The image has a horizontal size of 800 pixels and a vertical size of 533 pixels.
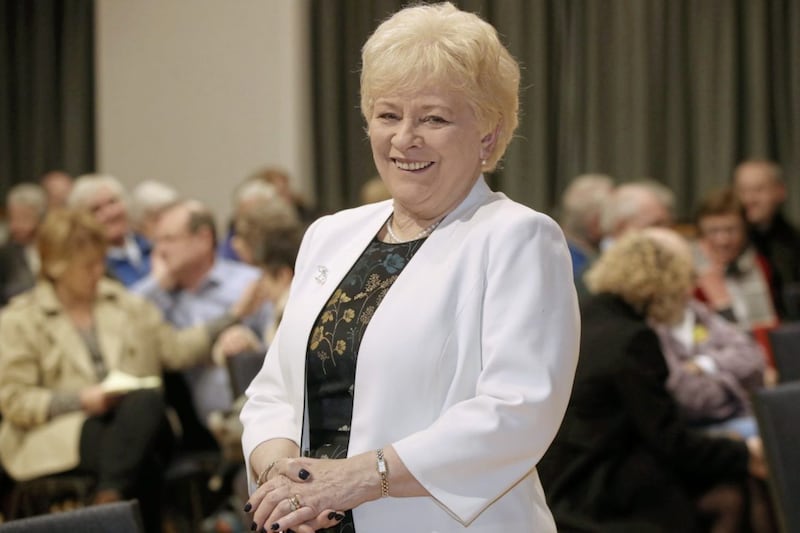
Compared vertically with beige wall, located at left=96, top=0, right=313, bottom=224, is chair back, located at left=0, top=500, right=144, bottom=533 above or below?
below

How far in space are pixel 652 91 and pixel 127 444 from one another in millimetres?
4766

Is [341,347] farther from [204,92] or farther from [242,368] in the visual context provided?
[204,92]

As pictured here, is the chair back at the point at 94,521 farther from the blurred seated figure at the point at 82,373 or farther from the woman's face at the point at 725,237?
the woman's face at the point at 725,237

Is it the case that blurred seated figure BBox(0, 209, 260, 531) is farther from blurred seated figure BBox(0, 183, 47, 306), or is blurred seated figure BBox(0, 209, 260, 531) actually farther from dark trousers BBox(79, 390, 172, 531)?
blurred seated figure BBox(0, 183, 47, 306)

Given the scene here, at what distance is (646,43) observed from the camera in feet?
25.6

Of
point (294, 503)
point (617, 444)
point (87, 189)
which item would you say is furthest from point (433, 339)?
point (87, 189)

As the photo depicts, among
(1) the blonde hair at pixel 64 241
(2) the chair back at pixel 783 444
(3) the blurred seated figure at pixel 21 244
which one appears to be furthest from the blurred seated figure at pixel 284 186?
(2) the chair back at pixel 783 444

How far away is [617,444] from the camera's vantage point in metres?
3.60

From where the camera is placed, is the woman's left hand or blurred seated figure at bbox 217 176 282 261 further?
blurred seated figure at bbox 217 176 282 261

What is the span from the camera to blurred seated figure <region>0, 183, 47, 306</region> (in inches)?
267

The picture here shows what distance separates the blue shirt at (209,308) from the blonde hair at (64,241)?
59 cm

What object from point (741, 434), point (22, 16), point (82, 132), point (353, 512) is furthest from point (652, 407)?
point (22, 16)

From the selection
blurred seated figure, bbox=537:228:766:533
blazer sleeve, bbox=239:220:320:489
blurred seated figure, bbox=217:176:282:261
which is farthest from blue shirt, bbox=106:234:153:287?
blazer sleeve, bbox=239:220:320:489

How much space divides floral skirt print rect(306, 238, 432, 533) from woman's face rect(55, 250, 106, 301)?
102 inches
